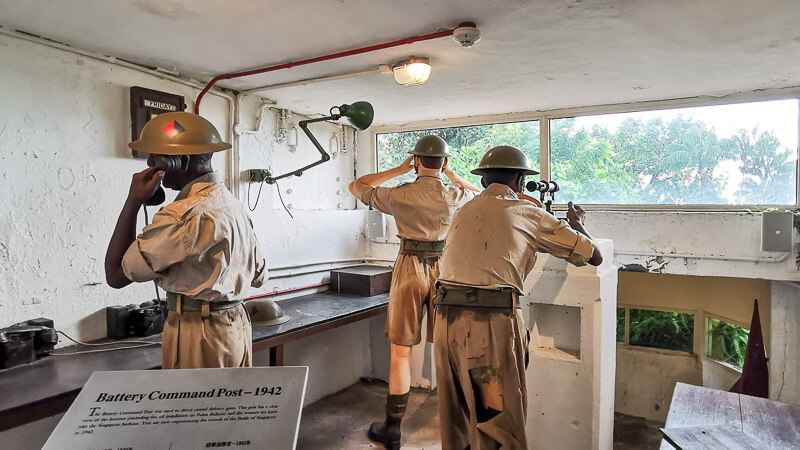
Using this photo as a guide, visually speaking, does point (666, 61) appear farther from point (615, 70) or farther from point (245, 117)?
A: point (245, 117)

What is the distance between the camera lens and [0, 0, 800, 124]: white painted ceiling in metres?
1.86

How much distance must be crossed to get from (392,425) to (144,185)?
7.03 feet

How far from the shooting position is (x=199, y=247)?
156 centimetres

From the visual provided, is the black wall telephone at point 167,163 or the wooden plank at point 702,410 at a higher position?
the black wall telephone at point 167,163

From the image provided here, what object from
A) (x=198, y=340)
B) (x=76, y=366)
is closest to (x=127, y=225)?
(x=198, y=340)

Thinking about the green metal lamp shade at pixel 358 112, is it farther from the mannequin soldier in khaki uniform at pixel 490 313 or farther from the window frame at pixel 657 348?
the window frame at pixel 657 348

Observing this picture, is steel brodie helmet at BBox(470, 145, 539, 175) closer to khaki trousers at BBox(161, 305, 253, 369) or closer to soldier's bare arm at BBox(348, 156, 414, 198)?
soldier's bare arm at BBox(348, 156, 414, 198)

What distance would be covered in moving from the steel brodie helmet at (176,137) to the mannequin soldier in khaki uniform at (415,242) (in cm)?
129

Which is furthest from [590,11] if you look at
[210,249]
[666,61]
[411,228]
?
[210,249]

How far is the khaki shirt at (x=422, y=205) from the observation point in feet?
9.18

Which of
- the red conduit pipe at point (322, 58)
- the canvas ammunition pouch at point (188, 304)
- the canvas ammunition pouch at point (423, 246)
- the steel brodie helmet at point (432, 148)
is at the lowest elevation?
the canvas ammunition pouch at point (188, 304)

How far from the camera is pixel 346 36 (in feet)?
7.15

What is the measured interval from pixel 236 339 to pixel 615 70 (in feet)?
8.24

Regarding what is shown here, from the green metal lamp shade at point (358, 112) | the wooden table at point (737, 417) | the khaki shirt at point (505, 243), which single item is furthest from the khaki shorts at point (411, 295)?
the wooden table at point (737, 417)
